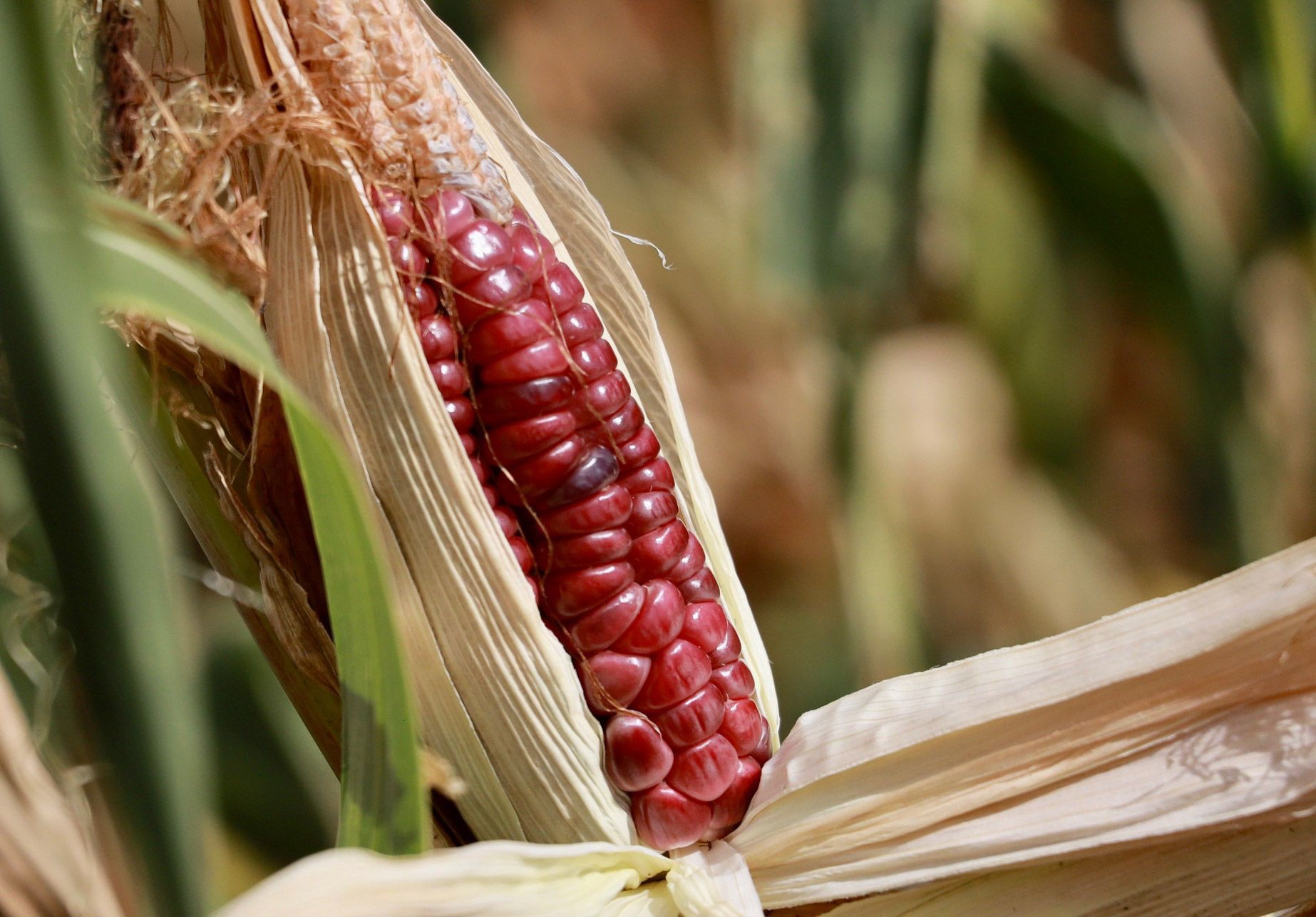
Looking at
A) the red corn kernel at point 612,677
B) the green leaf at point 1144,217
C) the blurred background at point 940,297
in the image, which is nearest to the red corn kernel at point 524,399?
the red corn kernel at point 612,677

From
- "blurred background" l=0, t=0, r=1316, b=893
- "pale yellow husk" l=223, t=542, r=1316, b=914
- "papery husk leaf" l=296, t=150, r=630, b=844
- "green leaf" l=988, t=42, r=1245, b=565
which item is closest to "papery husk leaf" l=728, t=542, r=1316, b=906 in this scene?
"pale yellow husk" l=223, t=542, r=1316, b=914

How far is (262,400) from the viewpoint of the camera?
0.41 m

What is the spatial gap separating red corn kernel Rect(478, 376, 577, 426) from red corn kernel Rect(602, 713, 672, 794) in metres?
0.13

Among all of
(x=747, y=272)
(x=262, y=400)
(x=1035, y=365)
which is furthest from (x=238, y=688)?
(x=1035, y=365)

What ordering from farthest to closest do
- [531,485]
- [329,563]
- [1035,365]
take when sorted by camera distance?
[1035,365]
[531,485]
[329,563]

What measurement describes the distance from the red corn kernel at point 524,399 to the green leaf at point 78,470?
0.73 ft

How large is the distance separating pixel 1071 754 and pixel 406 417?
31 cm

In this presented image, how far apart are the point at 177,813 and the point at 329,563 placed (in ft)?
0.39

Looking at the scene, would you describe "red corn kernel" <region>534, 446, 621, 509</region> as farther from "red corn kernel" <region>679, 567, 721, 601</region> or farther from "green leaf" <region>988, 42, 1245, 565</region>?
"green leaf" <region>988, 42, 1245, 565</region>

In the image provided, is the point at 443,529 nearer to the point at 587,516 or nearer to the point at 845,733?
the point at 587,516

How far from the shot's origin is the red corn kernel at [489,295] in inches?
16.4

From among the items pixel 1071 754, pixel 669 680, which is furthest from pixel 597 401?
pixel 1071 754

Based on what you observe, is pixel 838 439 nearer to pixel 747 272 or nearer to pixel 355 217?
pixel 747 272

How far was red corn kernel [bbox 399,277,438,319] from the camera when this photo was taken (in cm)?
41
